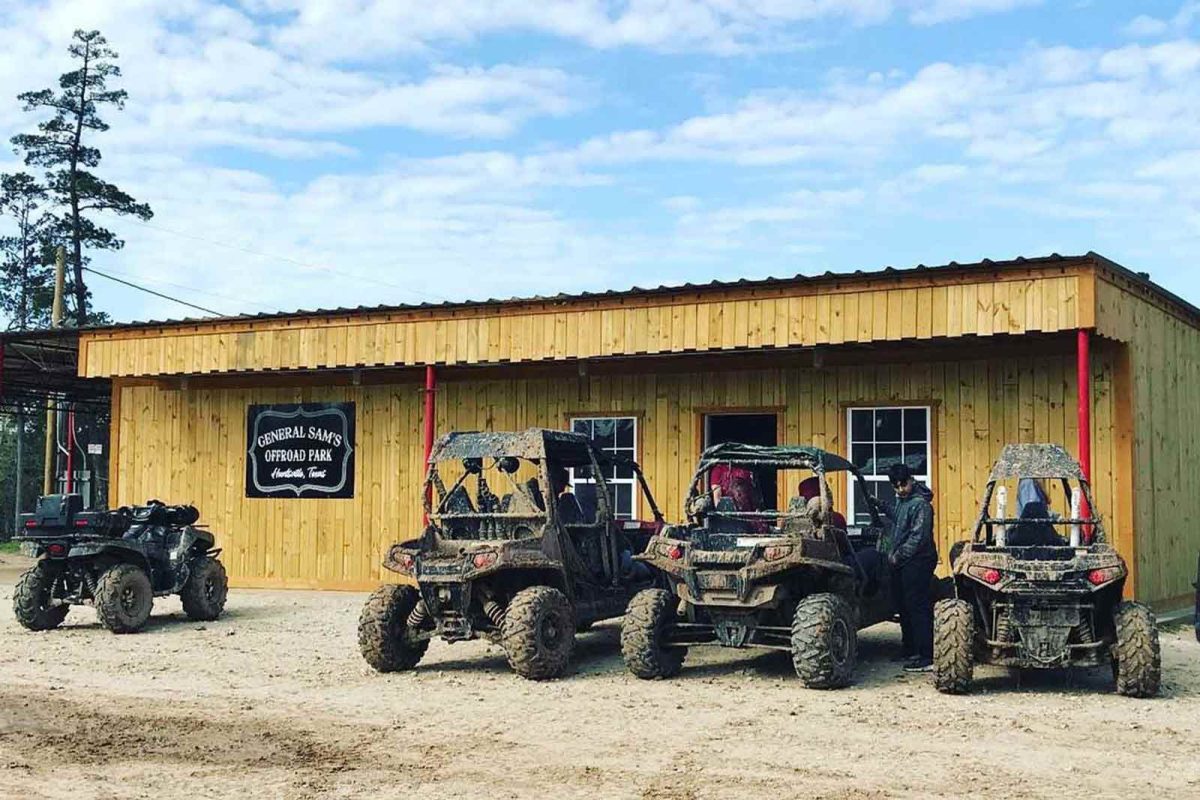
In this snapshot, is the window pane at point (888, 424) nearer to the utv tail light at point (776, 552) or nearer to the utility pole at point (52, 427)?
the utv tail light at point (776, 552)

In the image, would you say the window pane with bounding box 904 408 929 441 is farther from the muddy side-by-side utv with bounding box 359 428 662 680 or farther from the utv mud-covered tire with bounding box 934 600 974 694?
the utv mud-covered tire with bounding box 934 600 974 694

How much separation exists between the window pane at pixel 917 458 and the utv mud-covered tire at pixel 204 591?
7502mm

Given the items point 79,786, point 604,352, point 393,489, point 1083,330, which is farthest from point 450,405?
point 79,786

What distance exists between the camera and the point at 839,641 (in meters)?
9.38

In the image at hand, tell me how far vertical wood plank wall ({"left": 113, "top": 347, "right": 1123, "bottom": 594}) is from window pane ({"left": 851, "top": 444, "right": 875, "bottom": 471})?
0.69 ft

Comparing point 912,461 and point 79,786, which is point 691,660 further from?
point 79,786

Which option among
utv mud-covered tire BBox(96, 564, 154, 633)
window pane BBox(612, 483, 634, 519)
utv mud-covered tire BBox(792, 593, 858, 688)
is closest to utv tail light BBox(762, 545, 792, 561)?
utv mud-covered tire BBox(792, 593, 858, 688)

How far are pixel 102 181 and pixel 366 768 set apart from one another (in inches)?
1475

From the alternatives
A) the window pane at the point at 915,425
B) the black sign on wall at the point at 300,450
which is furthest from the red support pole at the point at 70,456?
the window pane at the point at 915,425

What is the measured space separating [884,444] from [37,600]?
8993mm

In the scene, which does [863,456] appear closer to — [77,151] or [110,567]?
[110,567]

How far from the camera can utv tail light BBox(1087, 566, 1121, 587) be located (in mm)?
8836

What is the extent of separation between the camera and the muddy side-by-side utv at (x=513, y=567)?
9945 millimetres

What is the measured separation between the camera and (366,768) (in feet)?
22.8
